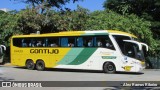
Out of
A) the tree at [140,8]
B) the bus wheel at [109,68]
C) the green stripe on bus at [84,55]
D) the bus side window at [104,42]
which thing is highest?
the tree at [140,8]

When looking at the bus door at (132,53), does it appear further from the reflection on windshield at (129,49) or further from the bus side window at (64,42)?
the bus side window at (64,42)

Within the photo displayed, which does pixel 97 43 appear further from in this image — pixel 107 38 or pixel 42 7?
pixel 42 7

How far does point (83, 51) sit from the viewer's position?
92.9 ft

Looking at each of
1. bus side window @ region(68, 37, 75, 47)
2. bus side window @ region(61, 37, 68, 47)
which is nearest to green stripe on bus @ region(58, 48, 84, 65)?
bus side window @ region(68, 37, 75, 47)

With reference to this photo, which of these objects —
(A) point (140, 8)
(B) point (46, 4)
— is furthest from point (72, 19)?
(A) point (140, 8)

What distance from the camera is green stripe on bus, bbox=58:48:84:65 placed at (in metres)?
28.5

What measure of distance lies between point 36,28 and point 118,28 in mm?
7115

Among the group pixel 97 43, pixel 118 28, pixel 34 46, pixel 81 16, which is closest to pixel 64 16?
pixel 81 16

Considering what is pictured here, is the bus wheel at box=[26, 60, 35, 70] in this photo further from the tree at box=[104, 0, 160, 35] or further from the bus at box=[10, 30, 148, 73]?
the tree at box=[104, 0, 160, 35]

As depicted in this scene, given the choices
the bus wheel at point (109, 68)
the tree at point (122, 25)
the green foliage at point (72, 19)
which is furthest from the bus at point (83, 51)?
the tree at point (122, 25)

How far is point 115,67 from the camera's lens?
27.7 m

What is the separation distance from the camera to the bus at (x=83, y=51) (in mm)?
27375

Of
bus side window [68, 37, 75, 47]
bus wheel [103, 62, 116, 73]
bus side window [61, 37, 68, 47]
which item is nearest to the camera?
bus wheel [103, 62, 116, 73]

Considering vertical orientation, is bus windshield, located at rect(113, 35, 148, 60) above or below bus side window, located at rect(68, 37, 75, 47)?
below
